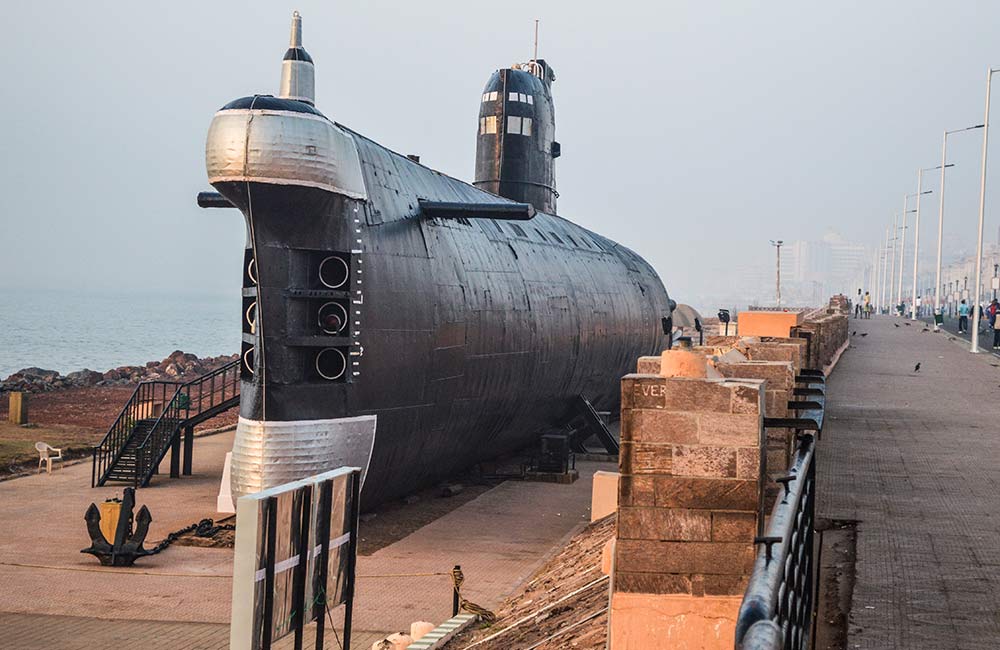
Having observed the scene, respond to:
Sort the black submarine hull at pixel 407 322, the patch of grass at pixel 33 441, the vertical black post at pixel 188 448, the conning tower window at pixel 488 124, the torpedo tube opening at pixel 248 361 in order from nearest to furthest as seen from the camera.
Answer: the black submarine hull at pixel 407 322, the torpedo tube opening at pixel 248 361, the vertical black post at pixel 188 448, the patch of grass at pixel 33 441, the conning tower window at pixel 488 124

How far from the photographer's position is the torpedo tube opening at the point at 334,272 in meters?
16.7

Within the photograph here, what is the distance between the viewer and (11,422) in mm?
35125

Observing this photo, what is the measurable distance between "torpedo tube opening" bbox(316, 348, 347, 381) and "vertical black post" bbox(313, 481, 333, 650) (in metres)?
8.07

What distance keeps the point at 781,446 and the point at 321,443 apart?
7375mm

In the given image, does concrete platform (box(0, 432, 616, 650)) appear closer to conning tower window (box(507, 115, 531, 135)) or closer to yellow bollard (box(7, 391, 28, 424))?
conning tower window (box(507, 115, 531, 135))

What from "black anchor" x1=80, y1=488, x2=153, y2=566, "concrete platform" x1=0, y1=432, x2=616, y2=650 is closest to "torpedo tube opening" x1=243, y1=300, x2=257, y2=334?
"black anchor" x1=80, y1=488, x2=153, y2=566

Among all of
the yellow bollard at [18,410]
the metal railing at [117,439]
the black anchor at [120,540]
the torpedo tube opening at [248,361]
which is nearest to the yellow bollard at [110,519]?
the black anchor at [120,540]

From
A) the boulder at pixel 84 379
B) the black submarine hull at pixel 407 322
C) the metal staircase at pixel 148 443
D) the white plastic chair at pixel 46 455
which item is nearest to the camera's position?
the black submarine hull at pixel 407 322

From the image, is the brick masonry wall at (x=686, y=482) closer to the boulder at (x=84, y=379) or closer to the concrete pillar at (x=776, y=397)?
the concrete pillar at (x=776, y=397)

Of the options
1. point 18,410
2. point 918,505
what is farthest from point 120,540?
point 18,410

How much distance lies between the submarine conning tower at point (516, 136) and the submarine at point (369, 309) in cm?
544

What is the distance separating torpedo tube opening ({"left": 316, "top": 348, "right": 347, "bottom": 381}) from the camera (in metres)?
16.4

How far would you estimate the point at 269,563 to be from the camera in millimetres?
7363

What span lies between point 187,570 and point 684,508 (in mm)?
9142
